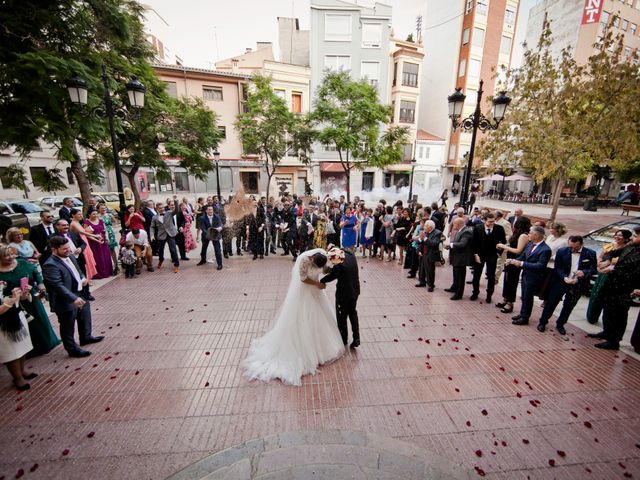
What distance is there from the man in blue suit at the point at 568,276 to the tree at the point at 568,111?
29.2ft

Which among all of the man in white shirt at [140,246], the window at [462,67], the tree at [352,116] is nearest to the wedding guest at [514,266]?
the man in white shirt at [140,246]

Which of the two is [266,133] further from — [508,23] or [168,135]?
[508,23]

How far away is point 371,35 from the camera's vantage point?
92.0 ft

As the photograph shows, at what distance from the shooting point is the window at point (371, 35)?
91.3ft

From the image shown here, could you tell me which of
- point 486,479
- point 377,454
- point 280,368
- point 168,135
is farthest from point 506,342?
point 168,135

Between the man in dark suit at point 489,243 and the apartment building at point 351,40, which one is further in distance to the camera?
the apartment building at point 351,40

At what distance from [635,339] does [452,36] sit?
124 feet

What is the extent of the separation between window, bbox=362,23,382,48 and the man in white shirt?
2806 cm

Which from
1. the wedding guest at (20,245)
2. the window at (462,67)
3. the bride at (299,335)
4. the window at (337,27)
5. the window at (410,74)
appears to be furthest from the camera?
the window at (462,67)

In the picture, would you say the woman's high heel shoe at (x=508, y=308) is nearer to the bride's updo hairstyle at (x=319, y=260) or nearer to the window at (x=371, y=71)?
the bride's updo hairstyle at (x=319, y=260)

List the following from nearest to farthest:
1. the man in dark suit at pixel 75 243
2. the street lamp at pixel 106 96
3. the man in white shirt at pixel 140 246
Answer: the man in dark suit at pixel 75 243, the street lamp at pixel 106 96, the man in white shirt at pixel 140 246

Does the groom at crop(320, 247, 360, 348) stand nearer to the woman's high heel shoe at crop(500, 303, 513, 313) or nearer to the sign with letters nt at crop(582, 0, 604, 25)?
the woman's high heel shoe at crop(500, 303, 513, 313)

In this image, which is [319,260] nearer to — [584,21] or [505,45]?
[505,45]

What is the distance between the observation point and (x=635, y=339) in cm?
518
